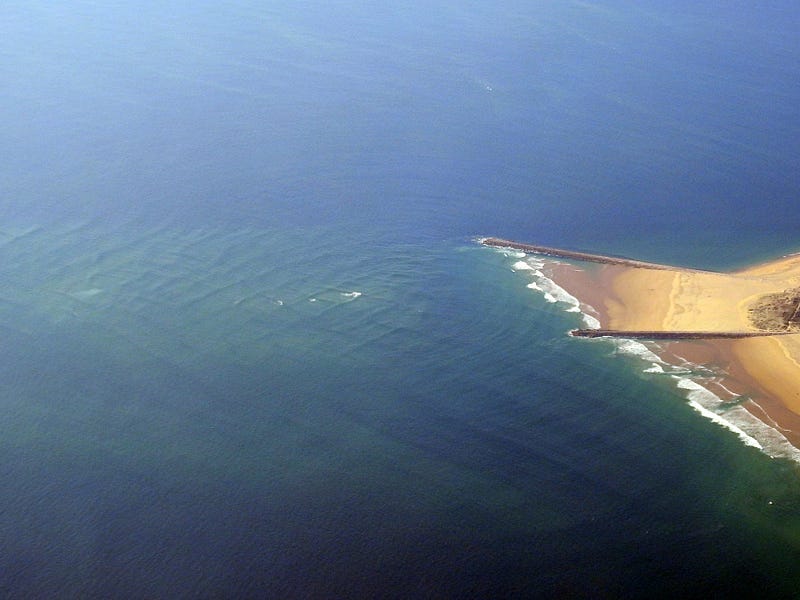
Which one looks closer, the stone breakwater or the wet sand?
the wet sand

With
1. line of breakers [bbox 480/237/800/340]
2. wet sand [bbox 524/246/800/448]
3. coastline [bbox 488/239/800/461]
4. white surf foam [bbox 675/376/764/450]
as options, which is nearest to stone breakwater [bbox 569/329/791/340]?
line of breakers [bbox 480/237/800/340]

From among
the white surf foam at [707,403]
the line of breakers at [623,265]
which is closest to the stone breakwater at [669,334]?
the line of breakers at [623,265]

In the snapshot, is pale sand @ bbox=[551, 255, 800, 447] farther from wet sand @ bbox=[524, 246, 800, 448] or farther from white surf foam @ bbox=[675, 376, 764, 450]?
white surf foam @ bbox=[675, 376, 764, 450]

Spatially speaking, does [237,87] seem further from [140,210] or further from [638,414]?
[638,414]

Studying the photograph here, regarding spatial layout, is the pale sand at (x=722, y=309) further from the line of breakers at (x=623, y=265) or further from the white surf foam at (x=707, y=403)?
the white surf foam at (x=707, y=403)

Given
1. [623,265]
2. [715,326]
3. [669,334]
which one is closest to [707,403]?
[669,334]

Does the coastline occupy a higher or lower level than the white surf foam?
higher

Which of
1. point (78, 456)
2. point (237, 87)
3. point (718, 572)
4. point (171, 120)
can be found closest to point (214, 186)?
point (171, 120)
